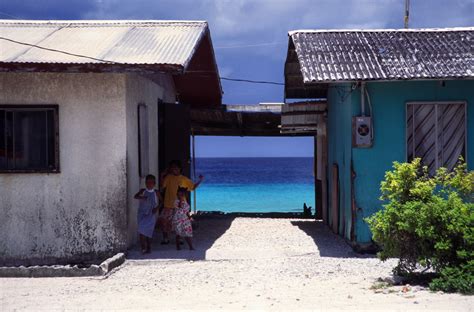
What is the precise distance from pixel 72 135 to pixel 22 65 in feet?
4.36

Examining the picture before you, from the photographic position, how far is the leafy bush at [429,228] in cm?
751

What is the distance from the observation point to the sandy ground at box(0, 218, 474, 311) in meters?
6.84

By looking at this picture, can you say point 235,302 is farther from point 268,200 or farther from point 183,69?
point 268,200

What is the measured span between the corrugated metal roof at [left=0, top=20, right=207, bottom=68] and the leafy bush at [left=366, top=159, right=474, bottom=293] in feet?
11.7

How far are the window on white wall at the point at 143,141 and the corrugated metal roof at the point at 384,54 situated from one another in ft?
9.13

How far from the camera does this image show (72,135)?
9977 millimetres

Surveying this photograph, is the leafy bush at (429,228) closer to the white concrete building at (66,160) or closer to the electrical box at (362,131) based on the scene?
the electrical box at (362,131)

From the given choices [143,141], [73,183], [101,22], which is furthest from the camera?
[101,22]

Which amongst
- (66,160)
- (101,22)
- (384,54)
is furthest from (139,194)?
(384,54)

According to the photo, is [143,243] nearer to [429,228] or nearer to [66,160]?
[66,160]

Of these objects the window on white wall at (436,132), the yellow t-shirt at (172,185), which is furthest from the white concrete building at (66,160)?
the window on white wall at (436,132)

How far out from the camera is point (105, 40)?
11.3 metres

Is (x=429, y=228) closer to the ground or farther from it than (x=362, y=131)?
closer to the ground

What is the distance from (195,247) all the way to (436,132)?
4.40m
